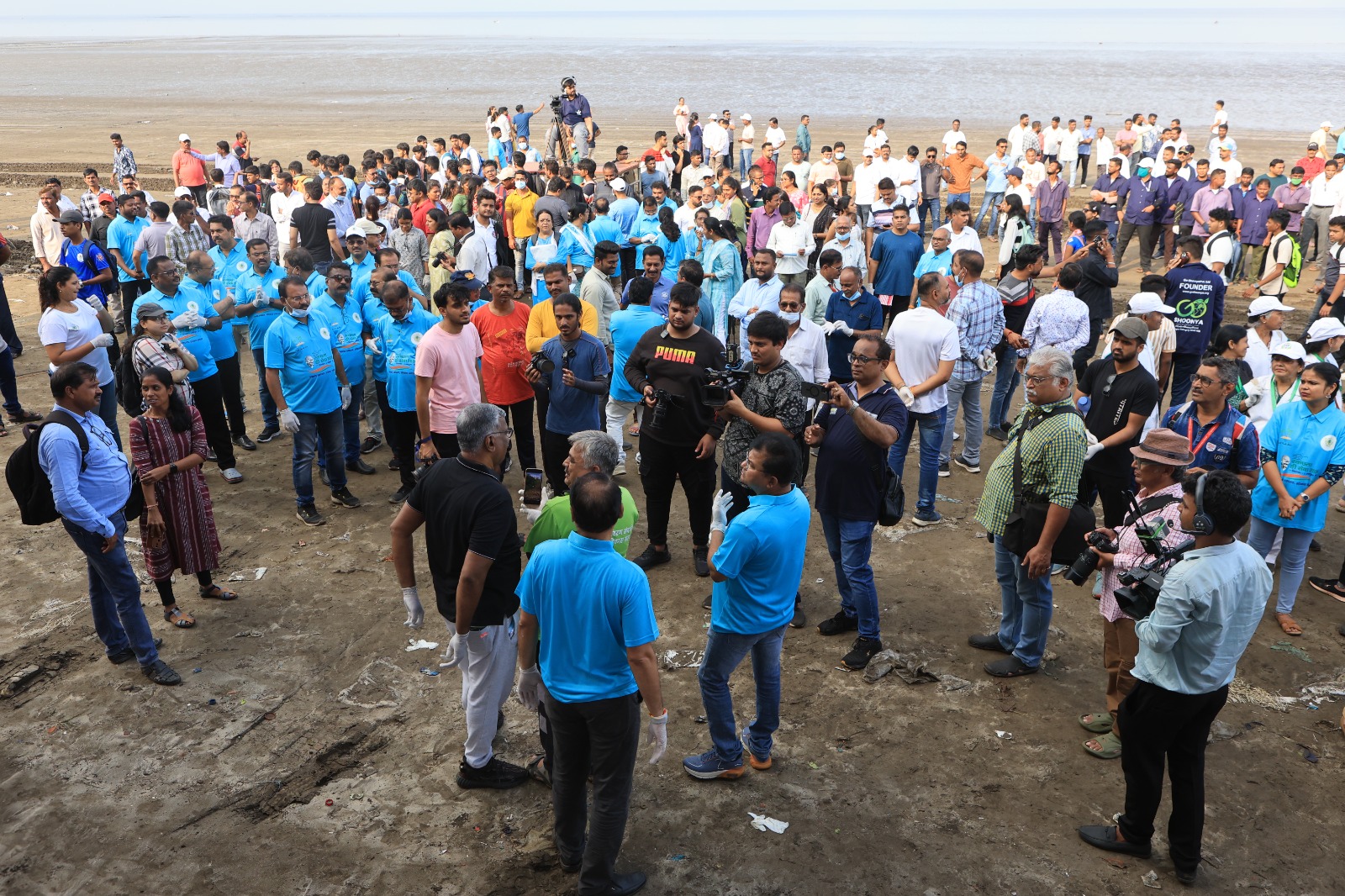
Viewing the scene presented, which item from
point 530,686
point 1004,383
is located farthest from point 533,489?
point 1004,383

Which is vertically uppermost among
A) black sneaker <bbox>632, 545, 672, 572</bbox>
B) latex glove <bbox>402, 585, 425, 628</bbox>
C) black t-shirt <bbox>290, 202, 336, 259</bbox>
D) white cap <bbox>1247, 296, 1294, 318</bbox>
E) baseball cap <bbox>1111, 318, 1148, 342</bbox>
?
black t-shirt <bbox>290, 202, 336, 259</bbox>

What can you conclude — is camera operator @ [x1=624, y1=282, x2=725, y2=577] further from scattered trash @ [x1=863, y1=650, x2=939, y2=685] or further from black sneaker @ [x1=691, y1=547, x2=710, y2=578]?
scattered trash @ [x1=863, y1=650, x2=939, y2=685]

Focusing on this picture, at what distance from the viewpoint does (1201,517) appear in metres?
3.90

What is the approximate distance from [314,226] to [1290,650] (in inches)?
464

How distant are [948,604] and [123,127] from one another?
41.1 meters

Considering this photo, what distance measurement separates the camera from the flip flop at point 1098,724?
535 centimetres

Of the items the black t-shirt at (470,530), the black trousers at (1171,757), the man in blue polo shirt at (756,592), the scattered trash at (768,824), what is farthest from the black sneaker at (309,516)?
the black trousers at (1171,757)

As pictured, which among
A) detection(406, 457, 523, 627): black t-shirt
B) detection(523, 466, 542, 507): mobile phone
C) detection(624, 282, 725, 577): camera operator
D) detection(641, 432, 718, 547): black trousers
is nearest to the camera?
detection(406, 457, 523, 627): black t-shirt

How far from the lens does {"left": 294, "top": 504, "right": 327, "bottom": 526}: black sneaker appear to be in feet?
26.2

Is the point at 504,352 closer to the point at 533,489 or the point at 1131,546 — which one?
the point at 533,489

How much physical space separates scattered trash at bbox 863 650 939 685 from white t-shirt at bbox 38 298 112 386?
253 inches

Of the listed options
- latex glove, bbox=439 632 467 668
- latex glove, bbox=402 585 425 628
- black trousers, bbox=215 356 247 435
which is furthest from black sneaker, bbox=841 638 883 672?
black trousers, bbox=215 356 247 435

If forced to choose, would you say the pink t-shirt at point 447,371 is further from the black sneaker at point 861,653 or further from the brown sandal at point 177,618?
the black sneaker at point 861,653

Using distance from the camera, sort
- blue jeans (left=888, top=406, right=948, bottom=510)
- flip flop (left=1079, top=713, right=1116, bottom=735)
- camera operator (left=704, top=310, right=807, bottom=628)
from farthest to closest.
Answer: blue jeans (left=888, top=406, right=948, bottom=510) < camera operator (left=704, top=310, right=807, bottom=628) < flip flop (left=1079, top=713, right=1116, bottom=735)
